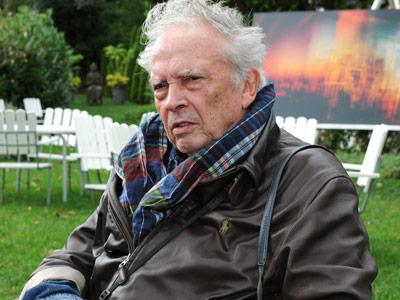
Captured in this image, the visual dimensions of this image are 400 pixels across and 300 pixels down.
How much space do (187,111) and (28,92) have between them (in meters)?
16.4

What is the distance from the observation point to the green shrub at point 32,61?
18.2 m

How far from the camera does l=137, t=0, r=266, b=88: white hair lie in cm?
264

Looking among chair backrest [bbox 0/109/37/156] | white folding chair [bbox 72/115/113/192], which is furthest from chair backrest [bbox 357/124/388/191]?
chair backrest [bbox 0/109/37/156]

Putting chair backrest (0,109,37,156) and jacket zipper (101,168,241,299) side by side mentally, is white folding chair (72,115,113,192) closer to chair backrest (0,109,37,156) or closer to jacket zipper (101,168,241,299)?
chair backrest (0,109,37,156)

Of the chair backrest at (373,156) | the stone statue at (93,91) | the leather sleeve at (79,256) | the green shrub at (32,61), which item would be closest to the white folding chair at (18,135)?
the chair backrest at (373,156)

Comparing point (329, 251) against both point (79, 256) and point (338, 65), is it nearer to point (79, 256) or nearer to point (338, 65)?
point (79, 256)

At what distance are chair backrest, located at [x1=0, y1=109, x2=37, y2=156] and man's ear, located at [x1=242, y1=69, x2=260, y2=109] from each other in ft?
21.9

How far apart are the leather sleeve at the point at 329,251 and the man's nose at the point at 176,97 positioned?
23.0 inches

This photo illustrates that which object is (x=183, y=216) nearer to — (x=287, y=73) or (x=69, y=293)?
(x=69, y=293)

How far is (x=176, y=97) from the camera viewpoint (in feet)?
8.86

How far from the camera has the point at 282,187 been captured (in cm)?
250

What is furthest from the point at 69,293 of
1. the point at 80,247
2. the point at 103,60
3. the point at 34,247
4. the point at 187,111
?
the point at 103,60

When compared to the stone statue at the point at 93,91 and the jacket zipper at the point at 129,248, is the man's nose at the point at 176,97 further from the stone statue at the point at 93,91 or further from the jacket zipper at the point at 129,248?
the stone statue at the point at 93,91

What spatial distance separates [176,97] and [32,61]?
16.6 metres
